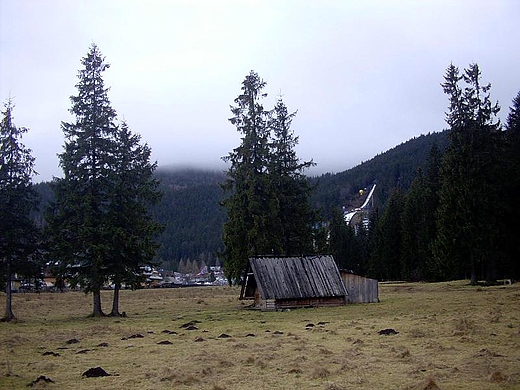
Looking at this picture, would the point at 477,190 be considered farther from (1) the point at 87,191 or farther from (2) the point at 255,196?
(1) the point at 87,191

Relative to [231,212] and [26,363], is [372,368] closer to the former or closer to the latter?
[26,363]

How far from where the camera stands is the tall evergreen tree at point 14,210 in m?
38.0

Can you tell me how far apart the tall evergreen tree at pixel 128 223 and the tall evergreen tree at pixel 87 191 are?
1.85ft

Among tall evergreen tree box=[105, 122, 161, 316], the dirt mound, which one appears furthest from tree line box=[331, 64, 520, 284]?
the dirt mound

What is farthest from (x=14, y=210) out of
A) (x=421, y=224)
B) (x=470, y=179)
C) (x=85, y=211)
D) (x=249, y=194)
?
(x=421, y=224)

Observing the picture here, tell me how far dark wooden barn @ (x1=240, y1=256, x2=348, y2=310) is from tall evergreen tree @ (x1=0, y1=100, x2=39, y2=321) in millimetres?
16428

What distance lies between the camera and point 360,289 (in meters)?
43.0

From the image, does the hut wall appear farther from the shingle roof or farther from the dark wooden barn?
the shingle roof

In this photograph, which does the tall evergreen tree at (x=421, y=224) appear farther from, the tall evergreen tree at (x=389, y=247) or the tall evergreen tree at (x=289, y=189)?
the tall evergreen tree at (x=289, y=189)

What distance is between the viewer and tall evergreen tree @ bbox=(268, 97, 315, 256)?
159ft

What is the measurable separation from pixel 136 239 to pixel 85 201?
14.9 feet

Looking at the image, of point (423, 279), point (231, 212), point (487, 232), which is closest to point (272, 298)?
point (231, 212)

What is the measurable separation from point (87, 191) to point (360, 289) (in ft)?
73.1

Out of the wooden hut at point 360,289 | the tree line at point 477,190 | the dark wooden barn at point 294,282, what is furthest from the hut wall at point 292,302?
the tree line at point 477,190
